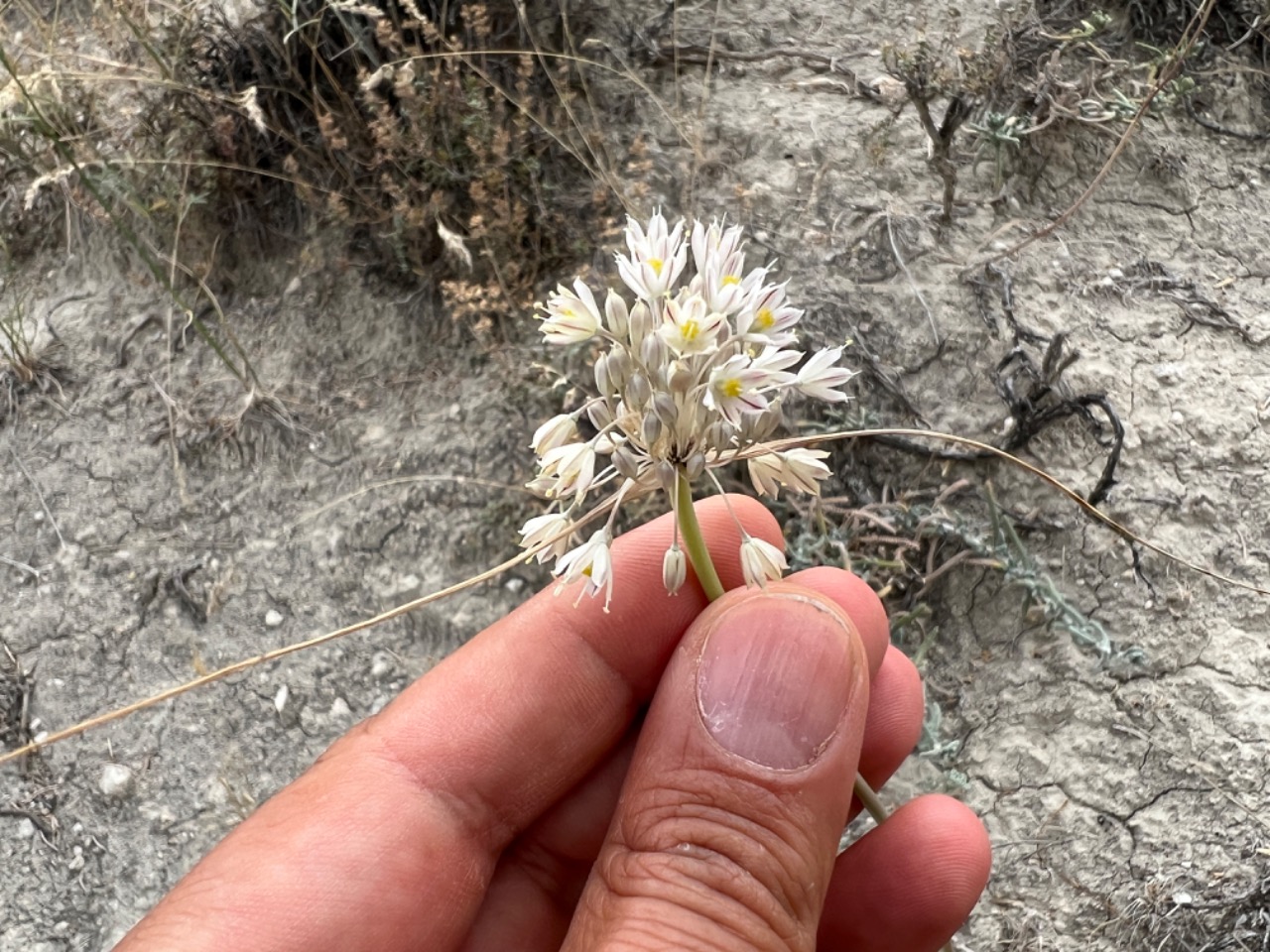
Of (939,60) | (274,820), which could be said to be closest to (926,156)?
(939,60)

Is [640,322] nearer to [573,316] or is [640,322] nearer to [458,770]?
[573,316]

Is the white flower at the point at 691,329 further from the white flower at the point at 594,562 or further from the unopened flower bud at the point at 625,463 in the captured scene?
the white flower at the point at 594,562

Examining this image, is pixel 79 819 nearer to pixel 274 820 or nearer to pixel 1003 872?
pixel 274 820

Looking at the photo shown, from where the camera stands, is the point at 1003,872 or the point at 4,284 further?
the point at 4,284

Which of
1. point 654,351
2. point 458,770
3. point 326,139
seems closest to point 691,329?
point 654,351

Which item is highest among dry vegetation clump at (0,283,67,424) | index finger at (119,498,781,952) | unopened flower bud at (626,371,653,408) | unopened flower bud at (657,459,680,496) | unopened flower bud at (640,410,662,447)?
unopened flower bud at (626,371,653,408)

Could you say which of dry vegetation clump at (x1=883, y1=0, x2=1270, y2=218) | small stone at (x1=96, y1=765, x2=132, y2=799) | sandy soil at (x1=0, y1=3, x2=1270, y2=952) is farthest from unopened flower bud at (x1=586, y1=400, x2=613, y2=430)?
small stone at (x1=96, y1=765, x2=132, y2=799)

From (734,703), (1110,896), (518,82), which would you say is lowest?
(1110,896)

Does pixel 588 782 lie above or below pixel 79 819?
above

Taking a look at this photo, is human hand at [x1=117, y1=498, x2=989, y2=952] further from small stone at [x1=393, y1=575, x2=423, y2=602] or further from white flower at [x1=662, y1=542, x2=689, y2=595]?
small stone at [x1=393, y1=575, x2=423, y2=602]
